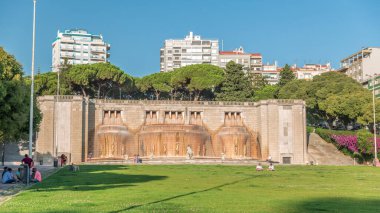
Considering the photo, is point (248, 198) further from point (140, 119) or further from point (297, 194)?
point (140, 119)

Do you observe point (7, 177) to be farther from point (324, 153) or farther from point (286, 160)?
Result: point (324, 153)

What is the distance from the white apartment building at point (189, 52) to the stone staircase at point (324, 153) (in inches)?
2878

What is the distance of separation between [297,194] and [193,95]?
3068 inches

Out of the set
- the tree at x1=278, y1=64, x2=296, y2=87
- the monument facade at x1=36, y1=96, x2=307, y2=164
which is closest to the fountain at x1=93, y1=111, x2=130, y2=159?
the monument facade at x1=36, y1=96, x2=307, y2=164

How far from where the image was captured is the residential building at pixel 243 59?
5640 inches

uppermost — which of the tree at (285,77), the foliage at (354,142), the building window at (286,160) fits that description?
the tree at (285,77)

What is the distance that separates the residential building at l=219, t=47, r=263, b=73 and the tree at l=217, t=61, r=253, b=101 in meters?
50.1

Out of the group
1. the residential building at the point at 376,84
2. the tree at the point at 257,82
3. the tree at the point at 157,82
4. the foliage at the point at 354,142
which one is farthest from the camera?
the residential building at the point at 376,84

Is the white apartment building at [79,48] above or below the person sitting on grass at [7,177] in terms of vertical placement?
above

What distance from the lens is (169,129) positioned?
7156 centimetres

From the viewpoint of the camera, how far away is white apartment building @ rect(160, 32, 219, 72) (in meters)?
148

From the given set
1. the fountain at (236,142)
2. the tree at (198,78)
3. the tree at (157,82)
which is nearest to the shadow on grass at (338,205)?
the fountain at (236,142)

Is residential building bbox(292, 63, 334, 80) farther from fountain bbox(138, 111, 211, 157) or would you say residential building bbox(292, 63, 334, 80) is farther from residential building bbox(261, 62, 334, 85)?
fountain bbox(138, 111, 211, 157)

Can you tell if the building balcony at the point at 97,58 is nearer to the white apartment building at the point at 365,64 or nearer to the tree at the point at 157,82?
the tree at the point at 157,82
